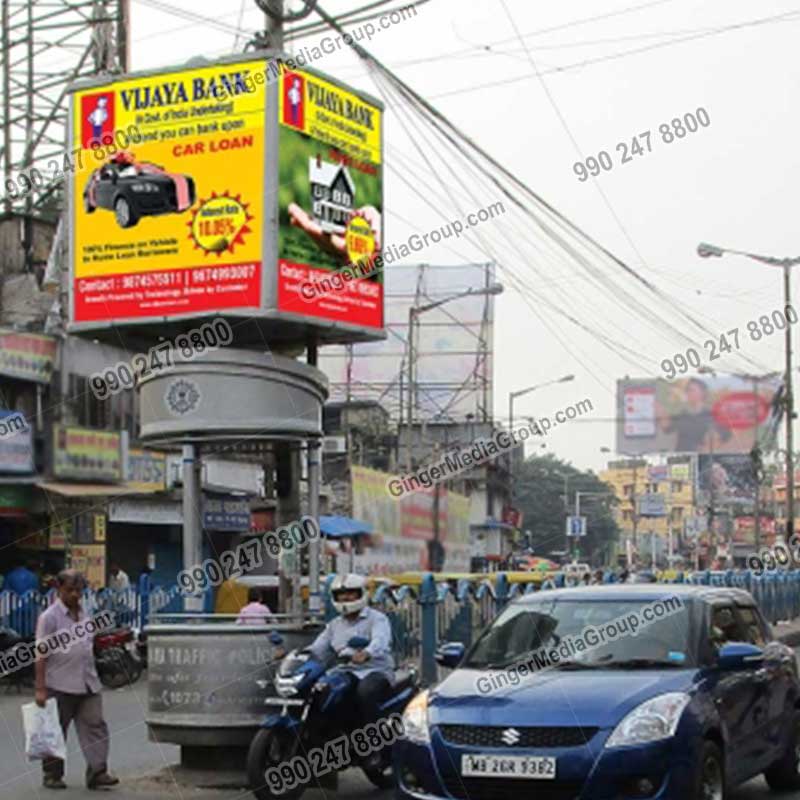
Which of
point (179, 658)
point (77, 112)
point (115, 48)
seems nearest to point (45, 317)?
point (115, 48)

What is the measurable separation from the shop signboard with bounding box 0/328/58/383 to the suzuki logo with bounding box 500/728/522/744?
62.9ft

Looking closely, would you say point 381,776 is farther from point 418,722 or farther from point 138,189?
point 138,189

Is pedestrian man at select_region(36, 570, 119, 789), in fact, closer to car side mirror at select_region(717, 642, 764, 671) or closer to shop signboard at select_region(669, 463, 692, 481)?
car side mirror at select_region(717, 642, 764, 671)

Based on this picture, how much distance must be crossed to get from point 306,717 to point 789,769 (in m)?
3.25

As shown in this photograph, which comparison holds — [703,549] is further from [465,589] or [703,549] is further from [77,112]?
[77,112]

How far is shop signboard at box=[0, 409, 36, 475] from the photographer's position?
2330cm

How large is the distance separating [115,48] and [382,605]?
16.9m

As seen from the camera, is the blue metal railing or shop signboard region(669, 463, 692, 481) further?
shop signboard region(669, 463, 692, 481)

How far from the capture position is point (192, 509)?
10336 millimetres

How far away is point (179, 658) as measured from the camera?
9672 mm

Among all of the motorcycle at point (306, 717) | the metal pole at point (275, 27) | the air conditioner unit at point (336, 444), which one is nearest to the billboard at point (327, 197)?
the metal pole at point (275, 27)

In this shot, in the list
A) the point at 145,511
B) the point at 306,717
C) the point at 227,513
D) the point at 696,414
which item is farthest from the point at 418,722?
the point at 696,414

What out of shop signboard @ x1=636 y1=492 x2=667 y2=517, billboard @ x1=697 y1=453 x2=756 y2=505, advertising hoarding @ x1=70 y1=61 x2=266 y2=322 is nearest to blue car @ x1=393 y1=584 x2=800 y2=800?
advertising hoarding @ x1=70 y1=61 x2=266 y2=322

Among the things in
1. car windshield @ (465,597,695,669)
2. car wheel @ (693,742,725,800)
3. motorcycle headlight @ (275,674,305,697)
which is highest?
car windshield @ (465,597,695,669)
